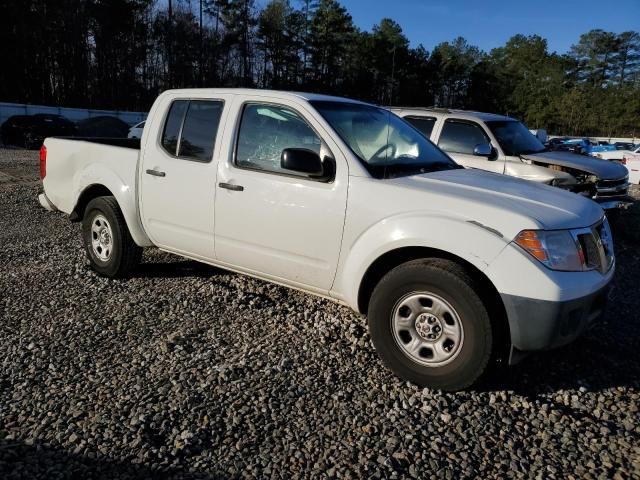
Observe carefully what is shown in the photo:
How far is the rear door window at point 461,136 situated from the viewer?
27.8 ft

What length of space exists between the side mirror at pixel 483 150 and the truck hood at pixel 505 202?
14.1 feet

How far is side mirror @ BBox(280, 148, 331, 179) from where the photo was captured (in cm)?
366

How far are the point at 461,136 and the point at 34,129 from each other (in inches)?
848

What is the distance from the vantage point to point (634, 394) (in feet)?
11.3

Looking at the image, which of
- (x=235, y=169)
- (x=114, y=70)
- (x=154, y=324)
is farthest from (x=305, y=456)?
(x=114, y=70)

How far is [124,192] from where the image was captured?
16.7 ft

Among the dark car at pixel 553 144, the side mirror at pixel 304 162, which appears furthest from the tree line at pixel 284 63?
the side mirror at pixel 304 162

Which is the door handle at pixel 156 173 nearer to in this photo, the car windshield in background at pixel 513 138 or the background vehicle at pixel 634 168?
the car windshield in background at pixel 513 138

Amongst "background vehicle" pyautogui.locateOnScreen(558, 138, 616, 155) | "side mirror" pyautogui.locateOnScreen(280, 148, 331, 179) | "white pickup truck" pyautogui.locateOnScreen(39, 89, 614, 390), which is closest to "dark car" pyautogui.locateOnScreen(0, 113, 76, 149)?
"white pickup truck" pyautogui.locateOnScreen(39, 89, 614, 390)

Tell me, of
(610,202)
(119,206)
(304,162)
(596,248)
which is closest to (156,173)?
(119,206)

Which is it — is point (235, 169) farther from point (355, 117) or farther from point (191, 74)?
point (191, 74)

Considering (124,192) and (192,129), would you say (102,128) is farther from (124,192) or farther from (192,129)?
(192,129)

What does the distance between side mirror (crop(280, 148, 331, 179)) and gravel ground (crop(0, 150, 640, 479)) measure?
131cm

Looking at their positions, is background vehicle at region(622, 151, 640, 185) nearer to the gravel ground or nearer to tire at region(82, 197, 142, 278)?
the gravel ground
